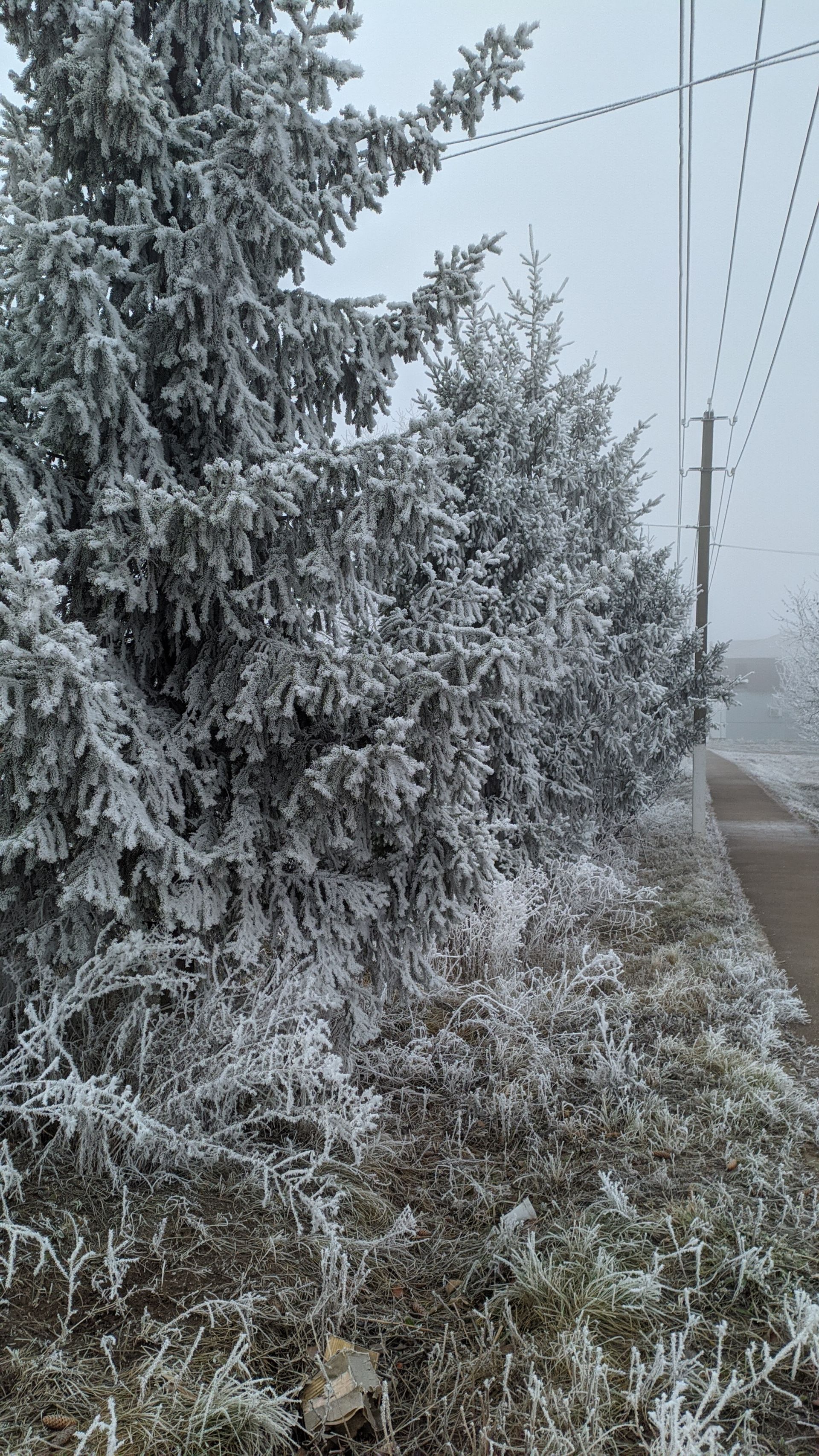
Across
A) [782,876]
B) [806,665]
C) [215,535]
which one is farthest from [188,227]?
[806,665]

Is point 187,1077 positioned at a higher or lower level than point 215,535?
lower

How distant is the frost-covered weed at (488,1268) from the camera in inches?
76.3

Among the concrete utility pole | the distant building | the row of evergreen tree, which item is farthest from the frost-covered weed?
the distant building

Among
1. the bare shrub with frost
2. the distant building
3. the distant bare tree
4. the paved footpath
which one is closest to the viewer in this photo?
the bare shrub with frost

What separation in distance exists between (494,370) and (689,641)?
14.1 feet

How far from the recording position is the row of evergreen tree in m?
2.76

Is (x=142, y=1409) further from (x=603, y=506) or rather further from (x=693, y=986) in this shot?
(x=603, y=506)

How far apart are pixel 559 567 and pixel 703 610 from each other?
20.5ft

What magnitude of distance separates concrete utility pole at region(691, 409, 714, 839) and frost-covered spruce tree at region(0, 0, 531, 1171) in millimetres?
6408

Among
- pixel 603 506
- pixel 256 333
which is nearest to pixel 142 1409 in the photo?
pixel 256 333

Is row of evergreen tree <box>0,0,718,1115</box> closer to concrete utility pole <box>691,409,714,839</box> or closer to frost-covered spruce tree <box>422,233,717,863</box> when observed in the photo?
frost-covered spruce tree <box>422,233,717,863</box>

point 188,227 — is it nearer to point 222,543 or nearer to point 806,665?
point 222,543

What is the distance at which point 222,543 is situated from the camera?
2803mm

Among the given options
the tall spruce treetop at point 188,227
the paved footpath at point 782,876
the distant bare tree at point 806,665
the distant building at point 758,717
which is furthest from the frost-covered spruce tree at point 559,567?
the distant building at point 758,717
